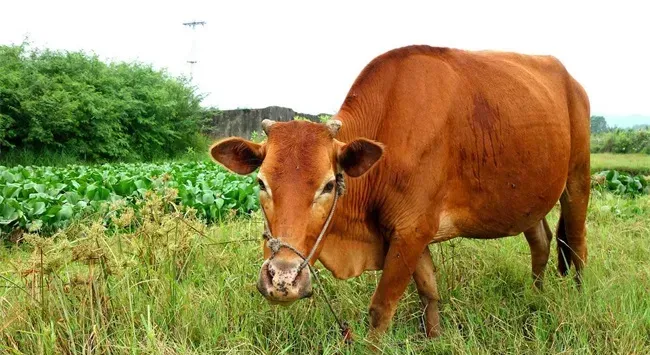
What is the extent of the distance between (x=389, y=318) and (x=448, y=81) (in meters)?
1.64

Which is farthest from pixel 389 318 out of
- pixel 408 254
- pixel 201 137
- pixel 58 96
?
pixel 201 137

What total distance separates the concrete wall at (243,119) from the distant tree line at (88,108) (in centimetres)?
196

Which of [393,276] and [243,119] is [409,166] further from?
[243,119]

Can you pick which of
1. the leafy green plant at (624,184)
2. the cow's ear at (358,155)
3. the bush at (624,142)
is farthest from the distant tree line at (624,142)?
the cow's ear at (358,155)

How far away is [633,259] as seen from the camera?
18.7ft

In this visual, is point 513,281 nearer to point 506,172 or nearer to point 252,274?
point 506,172

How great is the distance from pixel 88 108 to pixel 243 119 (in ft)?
29.9

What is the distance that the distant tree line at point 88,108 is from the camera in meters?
20.4

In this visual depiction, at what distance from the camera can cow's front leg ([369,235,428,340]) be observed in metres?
3.68

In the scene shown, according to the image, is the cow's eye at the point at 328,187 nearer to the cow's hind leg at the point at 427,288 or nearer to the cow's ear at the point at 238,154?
the cow's ear at the point at 238,154

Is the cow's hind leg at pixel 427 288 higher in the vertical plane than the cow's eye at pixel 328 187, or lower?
lower

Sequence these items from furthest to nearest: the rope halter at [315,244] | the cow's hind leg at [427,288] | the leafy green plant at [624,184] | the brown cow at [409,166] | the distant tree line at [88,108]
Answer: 1. the distant tree line at [88,108]
2. the leafy green plant at [624,184]
3. the cow's hind leg at [427,288]
4. the brown cow at [409,166]
5. the rope halter at [315,244]

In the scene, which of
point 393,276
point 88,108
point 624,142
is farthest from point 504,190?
point 624,142

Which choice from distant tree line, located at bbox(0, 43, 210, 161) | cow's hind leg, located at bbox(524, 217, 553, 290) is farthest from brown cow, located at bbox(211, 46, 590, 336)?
distant tree line, located at bbox(0, 43, 210, 161)
